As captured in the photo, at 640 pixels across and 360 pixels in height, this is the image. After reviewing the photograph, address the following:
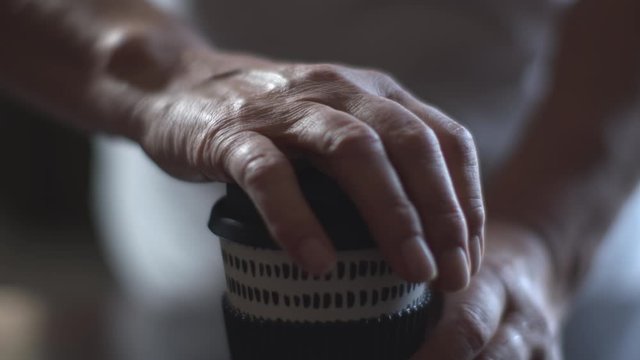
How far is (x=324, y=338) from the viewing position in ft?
1.37

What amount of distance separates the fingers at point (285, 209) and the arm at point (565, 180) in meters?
0.17

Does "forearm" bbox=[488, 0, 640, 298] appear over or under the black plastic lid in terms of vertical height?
under

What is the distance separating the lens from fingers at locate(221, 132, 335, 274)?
384 millimetres

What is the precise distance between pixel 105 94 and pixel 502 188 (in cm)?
33

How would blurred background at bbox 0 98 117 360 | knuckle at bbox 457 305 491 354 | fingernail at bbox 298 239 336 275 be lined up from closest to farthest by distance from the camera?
fingernail at bbox 298 239 336 275 → knuckle at bbox 457 305 491 354 → blurred background at bbox 0 98 117 360

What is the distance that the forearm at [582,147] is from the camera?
0.74 meters

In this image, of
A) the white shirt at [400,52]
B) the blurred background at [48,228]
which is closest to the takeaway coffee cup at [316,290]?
the white shirt at [400,52]

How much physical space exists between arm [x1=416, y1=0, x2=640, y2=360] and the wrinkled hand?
0.41ft

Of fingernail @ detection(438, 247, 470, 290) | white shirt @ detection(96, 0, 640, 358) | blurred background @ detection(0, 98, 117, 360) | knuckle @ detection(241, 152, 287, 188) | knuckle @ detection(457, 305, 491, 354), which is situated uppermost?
knuckle @ detection(241, 152, 287, 188)

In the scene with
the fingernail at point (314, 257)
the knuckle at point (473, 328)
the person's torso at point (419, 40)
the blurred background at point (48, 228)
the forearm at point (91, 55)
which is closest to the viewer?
the fingernail at point (314, 257)

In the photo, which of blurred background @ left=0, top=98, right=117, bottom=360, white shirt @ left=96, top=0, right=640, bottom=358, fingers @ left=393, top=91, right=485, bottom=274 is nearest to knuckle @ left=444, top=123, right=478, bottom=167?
fingers @ left=393, top=91, right=485, bottom=274

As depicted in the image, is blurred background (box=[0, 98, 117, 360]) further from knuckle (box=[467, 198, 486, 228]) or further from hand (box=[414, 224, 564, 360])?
knuckle (box=[467, 198, 486, 228])

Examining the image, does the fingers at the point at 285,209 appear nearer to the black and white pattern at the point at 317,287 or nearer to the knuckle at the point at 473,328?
the black and white pattern at the point at 317,287

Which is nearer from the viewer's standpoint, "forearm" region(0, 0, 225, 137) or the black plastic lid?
the black plastic lid
